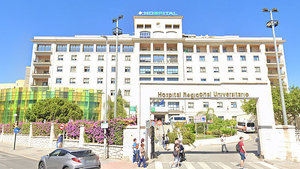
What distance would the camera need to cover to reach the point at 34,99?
42.1 meters

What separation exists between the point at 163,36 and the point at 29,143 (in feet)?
138

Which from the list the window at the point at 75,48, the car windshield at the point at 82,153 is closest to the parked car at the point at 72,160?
the car windshield at the point at 82,153

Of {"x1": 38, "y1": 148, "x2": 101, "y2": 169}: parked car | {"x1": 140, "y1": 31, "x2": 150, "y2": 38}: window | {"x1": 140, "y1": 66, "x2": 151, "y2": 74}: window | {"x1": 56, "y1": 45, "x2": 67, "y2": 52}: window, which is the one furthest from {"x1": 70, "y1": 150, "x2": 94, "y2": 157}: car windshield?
{"x1": 56, "y1": 45, "x2": 67, "y2": 52}: window

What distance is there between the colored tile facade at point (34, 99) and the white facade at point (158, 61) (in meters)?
8.33

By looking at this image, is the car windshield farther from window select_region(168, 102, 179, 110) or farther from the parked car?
window select_region(168, 102, 179, 110)

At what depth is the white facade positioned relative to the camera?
53219 millimetres

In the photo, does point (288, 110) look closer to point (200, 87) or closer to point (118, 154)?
point (200, 87)

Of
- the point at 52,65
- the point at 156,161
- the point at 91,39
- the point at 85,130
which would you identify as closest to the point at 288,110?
the point at 156,161

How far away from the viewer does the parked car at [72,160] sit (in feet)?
32.3

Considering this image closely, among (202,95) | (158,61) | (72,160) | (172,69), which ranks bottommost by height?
(72,160)

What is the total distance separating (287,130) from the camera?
564 inches

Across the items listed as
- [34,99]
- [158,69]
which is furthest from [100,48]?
[34,99]

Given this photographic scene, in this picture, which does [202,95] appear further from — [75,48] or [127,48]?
[75,48]

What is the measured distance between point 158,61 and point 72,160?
150ft
